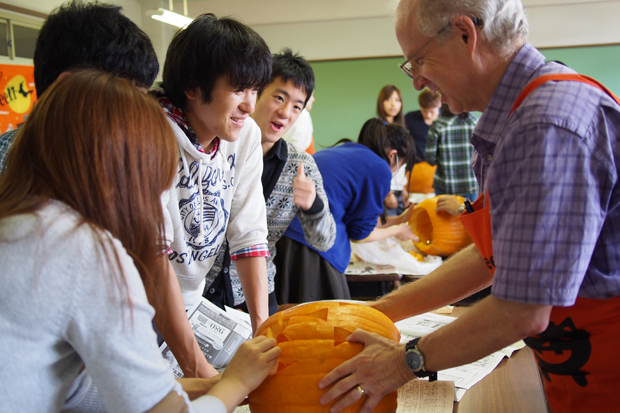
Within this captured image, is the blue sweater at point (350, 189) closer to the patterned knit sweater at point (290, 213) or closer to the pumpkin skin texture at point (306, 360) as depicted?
the patterned knit sweater at point (290, 213)

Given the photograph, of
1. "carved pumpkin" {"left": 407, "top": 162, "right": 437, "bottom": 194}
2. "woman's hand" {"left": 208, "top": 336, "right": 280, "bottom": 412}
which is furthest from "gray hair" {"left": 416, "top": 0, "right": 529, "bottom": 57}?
"carved pumpkin" {"left": 407, "top": 162, "right": 437, "bottom": 194}

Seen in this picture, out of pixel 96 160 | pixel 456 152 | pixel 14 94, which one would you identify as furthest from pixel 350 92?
pixel 96 160

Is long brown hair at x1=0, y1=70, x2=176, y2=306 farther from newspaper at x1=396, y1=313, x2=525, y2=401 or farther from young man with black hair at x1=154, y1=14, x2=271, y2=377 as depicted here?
newspaper at x1=396, y1=313, x2=525, y2=401

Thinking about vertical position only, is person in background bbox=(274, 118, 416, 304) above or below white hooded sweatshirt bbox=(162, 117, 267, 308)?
below

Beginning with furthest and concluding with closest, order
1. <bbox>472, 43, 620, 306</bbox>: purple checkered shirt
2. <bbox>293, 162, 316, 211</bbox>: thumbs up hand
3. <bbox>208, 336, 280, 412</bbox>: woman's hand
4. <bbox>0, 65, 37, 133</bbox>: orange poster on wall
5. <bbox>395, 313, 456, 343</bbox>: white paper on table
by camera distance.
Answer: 1. <bbox>0, 65, 37, 133</bbox>: orange poster on wall
2. <bbox>293, 162, 316, 211</bbox>: thumbs up hand
3. <bbox>395, 313, 456, 343</bbox>: white paper on table
4. <bbox>208, 336, 280, 412</bbox>: woman's hand
5. <bbox>472, 43, 620, 306</bbox>: purple checkered shirt

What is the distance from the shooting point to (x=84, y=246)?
67 centimetres

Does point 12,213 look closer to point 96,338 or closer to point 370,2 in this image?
point 96,338

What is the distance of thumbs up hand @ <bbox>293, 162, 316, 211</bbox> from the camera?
1885mm

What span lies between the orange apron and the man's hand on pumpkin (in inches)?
12.1

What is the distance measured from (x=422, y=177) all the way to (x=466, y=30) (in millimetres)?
4533

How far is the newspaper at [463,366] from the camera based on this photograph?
1339 millimetres

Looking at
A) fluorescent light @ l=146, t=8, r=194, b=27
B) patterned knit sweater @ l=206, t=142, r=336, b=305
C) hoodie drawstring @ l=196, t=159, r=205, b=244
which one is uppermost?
fluorescent light @ l=146, t=8, r=194, b=27

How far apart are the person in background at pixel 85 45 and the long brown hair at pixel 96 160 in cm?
43

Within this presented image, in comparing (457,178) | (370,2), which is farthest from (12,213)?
(370,2)
